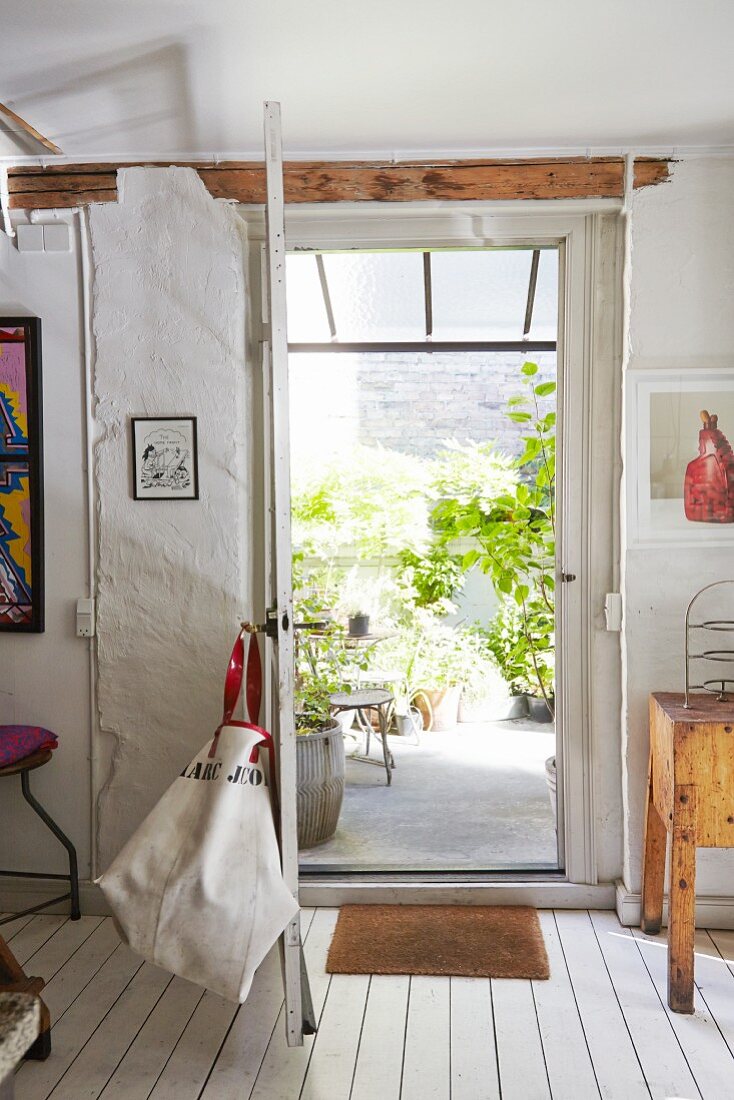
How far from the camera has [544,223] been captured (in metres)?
3.39

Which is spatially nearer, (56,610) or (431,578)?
(56,610)

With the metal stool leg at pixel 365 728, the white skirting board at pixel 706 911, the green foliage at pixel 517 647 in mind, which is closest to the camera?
the white skirting board at pixel 706 911

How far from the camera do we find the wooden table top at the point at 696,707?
2.83m

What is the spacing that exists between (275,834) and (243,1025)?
1.96 ft

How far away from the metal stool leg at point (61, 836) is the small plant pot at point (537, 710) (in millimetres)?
3982

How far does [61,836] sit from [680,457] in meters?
2.56

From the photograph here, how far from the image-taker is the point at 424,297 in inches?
198

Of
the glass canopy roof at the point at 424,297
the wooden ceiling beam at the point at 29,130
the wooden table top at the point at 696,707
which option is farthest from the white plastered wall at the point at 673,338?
the wooden ceiling beam at the point at 29,130

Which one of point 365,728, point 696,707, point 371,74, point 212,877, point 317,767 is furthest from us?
point 365,728

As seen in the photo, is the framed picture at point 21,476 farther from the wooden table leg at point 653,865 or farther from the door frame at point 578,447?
the wooden table leg at point 653,865

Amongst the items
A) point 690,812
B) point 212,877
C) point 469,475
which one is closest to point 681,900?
point 690,812

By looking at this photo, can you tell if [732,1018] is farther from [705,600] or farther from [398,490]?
[398,490]

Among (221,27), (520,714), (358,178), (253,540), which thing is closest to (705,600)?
(253,540)

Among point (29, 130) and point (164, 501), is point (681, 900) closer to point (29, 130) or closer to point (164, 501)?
point (164, 501)
